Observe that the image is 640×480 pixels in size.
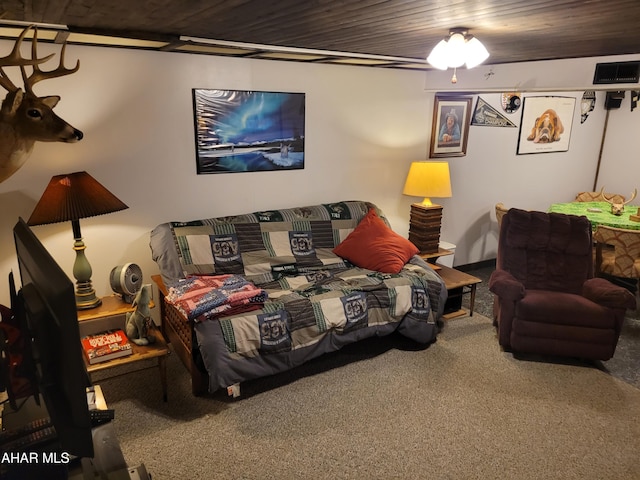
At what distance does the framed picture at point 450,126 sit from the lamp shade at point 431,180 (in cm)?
52

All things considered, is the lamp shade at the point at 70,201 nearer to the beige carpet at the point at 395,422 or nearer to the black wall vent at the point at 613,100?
the beige carpet at the point at 395,422

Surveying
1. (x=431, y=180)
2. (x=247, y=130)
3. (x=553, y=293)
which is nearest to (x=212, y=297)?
(x=247, y=130)

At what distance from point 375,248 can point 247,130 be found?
1.37 metres

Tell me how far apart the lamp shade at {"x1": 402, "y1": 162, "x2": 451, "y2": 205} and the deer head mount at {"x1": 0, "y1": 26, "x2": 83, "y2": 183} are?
109 inches

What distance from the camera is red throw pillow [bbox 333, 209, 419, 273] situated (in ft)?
11.9

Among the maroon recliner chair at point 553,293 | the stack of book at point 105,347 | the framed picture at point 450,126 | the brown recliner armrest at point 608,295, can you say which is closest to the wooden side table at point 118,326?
the stack of book at point 105,347

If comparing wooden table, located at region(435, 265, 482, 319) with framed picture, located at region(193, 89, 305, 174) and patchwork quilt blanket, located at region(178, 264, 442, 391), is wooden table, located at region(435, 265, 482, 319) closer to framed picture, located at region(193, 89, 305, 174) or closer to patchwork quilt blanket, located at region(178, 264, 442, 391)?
patchwork quilt blanket, located at region(178, 264, 442, 391)

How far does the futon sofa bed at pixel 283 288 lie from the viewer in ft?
9.09

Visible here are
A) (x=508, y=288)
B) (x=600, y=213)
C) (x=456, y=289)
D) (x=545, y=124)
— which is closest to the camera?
(x=508, y=288)

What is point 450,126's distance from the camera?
15.1 feet

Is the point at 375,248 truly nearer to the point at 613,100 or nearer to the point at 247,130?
the point at 247,130

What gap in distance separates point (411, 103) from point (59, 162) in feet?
9.84

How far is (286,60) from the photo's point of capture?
3643 mm

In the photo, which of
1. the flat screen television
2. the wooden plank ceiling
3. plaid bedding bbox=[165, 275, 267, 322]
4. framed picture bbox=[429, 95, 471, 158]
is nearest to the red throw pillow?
plaid bedding bbox=[165, 275, 267, 322]
